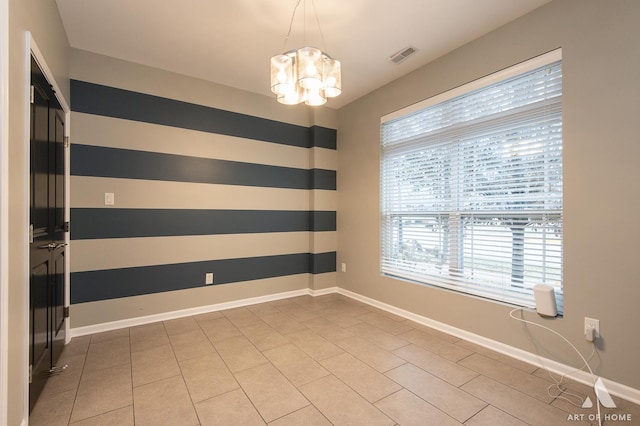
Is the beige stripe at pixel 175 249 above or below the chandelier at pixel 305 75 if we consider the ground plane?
below

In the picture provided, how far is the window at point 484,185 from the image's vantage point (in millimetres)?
2305

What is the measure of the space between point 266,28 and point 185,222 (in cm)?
223

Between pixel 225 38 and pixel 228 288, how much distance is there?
2.78m

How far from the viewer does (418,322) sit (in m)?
3.25

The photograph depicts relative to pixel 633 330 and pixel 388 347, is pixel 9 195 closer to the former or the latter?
pixel 388 347

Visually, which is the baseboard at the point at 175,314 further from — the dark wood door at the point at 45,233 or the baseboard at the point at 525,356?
the baseboard at the point at 525,356

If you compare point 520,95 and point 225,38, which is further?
point 225,38

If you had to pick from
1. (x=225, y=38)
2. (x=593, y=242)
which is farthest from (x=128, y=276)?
(x=593, y=242)

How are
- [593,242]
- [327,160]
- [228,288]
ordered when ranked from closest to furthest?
[593,242]
[228,288]
[327,160]

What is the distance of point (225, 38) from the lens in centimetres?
278

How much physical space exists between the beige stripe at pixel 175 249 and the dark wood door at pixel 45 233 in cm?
27

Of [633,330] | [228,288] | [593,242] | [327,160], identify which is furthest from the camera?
[327,160]

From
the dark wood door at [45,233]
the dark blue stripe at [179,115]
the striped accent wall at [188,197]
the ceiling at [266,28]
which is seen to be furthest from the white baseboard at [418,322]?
the ceiling at [266,28]

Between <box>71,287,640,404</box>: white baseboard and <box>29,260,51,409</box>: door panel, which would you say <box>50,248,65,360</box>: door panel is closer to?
<box>29,260,51,409</box>: door panel
